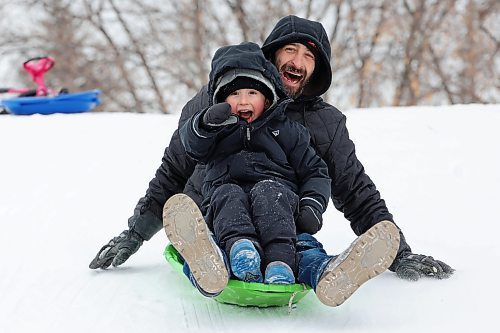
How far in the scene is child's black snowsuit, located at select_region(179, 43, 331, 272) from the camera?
2.15 m

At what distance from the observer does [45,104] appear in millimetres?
7352

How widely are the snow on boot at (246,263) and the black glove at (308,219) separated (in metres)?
0.28

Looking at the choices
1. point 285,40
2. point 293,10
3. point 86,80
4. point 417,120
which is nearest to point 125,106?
point 86,80

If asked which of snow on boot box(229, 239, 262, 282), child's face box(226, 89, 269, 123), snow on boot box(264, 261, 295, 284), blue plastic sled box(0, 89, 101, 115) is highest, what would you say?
blue plastic sled box(0, 89, 101, 115)

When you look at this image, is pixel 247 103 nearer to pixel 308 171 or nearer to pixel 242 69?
pixel 242 69

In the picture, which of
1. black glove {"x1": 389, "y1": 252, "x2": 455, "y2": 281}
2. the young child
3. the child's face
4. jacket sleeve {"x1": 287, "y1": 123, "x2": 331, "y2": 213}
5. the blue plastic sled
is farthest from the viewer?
the blue plastic sled

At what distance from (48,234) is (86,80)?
48.3ft

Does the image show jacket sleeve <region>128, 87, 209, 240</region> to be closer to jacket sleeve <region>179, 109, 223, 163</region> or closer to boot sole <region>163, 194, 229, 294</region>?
jacket sleeve <region>179, 109, 223, 163</region>

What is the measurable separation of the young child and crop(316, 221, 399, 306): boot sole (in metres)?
0.13

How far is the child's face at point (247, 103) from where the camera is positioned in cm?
248

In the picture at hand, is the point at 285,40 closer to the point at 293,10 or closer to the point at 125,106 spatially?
the point at 293,10

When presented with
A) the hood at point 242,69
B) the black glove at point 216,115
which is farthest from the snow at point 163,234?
the hood at point 242,69

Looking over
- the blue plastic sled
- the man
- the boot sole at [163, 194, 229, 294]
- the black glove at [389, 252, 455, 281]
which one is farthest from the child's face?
the blue plastic sled

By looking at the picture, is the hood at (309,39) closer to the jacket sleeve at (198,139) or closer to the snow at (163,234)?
the jacket sleeve at (198,139)
